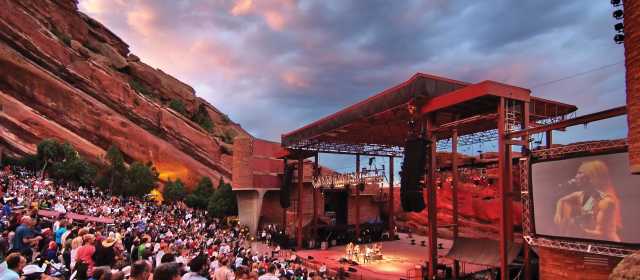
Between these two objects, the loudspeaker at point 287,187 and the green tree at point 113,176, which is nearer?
the loudspeaker at point 287,187

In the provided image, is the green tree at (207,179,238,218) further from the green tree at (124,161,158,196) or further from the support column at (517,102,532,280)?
the support column at (517,102,532,280)

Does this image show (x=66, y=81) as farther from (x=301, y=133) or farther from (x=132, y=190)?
(x=301, y=133)

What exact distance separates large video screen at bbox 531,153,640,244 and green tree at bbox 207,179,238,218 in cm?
3088

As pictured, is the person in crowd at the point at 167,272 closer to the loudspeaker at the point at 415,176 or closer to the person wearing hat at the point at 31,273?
the person wearing hat at the point at 31,273

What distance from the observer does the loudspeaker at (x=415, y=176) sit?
54.1 feet

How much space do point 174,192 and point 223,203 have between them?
6.66m

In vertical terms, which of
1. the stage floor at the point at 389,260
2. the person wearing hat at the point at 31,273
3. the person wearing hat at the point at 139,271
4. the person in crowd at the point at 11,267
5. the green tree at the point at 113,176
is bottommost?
the stage floor at the point at 389,260

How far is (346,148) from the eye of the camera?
33.8 m

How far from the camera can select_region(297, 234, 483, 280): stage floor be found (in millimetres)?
20477

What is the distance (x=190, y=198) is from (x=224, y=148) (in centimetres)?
1387

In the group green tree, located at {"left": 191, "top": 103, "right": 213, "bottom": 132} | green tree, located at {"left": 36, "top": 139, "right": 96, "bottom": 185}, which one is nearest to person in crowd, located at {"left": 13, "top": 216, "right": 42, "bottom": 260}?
green tree, located at {"left": 36, "top": 139, "right": 96, "bottom": 185}

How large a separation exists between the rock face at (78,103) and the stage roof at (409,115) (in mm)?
21750

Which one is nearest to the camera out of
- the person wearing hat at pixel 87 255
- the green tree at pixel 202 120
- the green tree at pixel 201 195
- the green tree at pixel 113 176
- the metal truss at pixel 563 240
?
the person wearing hat at pixel 87 255

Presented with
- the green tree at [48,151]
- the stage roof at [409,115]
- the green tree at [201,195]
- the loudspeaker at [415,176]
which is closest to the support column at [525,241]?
the stage roof at [409,115]
